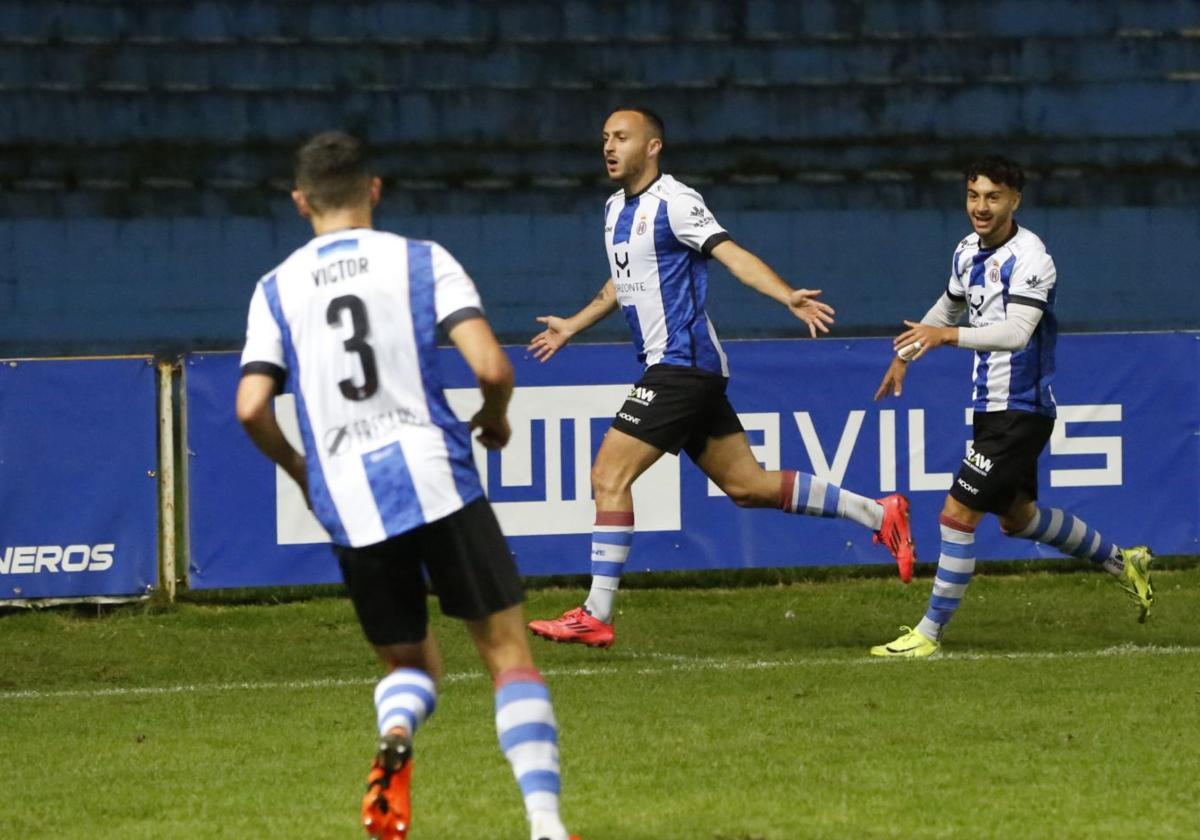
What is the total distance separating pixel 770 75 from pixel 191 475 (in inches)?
253

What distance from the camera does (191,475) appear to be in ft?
33.3

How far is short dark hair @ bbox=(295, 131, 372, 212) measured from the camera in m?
4.92

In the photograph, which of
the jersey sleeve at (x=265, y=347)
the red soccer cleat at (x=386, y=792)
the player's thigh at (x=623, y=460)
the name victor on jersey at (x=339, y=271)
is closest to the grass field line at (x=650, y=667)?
the player's thigh at (x=623, y=460)

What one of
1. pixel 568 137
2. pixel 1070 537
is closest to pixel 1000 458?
pixel 1070 537

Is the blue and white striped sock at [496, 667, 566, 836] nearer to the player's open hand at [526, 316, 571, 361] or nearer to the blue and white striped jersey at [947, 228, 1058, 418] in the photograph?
the player's open hand at [526, 316, 571, 361]

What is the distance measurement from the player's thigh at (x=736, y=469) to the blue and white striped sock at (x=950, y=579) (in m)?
0.77

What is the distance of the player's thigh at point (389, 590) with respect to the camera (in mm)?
4934

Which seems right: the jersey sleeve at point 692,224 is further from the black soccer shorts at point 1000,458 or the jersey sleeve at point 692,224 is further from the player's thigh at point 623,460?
the black soccer shorts at point 1000,458

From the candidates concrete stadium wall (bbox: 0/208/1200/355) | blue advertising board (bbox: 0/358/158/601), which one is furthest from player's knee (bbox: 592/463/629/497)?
concrete stadium wall (bbox: 0/208/1200/355)

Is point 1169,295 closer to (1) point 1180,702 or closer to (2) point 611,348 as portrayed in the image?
(2) point 611,348

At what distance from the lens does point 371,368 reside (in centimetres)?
481

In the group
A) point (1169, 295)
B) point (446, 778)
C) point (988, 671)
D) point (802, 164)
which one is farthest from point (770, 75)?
point (446, 778)

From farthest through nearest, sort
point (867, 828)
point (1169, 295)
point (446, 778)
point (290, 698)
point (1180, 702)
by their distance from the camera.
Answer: point (1169, 295) < point (290, 698) < point (1180, 702) < point (446, 778) < point (867, 828)

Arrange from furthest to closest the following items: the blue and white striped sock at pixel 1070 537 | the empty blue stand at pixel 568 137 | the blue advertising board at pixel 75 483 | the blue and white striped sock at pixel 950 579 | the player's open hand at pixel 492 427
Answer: the empty blue stand at pixel 568 137 → the blue advertising board at pixel 75 483 → the blue and white striped sock at pixel 1070 537 → the blue and white striped sock at pixel 950 579 → the player's open hand at pixel 492 427
